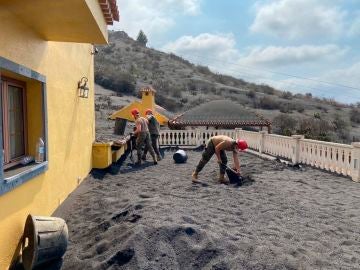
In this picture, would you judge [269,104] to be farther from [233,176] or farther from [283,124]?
[233,176]

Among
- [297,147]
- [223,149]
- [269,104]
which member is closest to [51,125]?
[223,149]

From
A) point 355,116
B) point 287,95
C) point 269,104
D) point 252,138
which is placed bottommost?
point 252,138

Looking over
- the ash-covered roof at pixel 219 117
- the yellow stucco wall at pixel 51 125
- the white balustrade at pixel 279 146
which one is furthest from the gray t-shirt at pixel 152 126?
the ash-covered roof at pixel 219 117

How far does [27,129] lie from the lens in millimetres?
5559

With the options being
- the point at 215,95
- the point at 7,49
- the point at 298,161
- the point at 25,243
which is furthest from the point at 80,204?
the point at 215,95

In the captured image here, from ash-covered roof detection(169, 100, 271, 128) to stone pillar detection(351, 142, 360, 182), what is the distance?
12.6 metres

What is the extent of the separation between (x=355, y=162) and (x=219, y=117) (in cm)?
1395

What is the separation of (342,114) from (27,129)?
48.6 metres

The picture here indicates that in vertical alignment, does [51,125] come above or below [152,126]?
above

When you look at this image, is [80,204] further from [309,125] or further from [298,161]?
[309,125]

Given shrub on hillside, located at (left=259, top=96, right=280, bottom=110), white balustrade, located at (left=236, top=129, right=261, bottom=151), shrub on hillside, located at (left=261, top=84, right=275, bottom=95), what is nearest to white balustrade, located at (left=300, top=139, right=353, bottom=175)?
white balustrade, located at (left=236, top=129, right=261, bottom=151)

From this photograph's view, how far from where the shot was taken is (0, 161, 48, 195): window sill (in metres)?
3.94

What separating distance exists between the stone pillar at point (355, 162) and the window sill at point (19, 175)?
25.7 ft

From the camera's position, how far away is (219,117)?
23500mm
